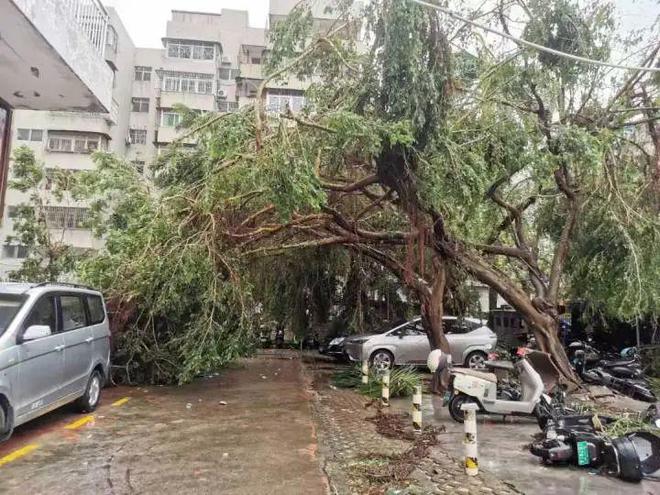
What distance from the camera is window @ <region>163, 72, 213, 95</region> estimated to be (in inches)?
1416

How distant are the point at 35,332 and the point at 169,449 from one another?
6.50 ft

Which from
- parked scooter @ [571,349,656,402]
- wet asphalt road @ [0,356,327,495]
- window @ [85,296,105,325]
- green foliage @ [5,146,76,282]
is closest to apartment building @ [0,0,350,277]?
green foliage @ [5,146,76,282]

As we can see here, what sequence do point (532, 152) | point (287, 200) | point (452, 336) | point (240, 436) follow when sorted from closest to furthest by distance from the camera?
point (240, 436) → point (287, 200) → point (532, 152) → point (452, 336)

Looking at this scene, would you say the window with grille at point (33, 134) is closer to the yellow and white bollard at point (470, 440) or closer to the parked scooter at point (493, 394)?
the parked scooter at point (493, 394)

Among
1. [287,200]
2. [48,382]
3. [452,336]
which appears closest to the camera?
[48,382]

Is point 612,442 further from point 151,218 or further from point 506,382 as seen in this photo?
point 151,218

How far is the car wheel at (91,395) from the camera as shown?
8.36 m

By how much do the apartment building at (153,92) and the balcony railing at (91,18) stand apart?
2162 centimetres

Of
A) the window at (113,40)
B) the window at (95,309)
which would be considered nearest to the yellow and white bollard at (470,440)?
the window at (95,309)

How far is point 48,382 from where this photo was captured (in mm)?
6871

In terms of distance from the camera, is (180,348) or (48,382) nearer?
(48,382)

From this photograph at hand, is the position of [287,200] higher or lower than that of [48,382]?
higher

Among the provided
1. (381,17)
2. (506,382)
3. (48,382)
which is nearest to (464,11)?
(381,17)

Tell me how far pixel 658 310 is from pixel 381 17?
8.92 meters
